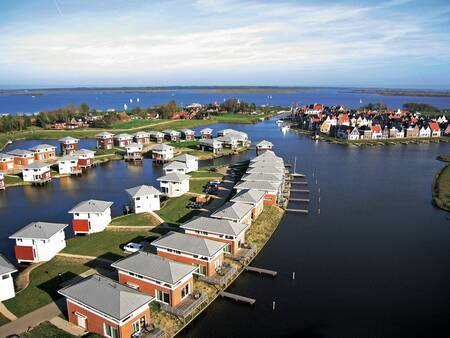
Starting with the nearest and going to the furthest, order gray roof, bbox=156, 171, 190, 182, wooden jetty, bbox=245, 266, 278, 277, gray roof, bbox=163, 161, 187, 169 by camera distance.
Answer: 1. wooden jetty, bbox=245, 266, 278, 277
2. gray roof, bbox=156, 171, 190, 182
3. gray roof, bbox=163, 161, 187, 169

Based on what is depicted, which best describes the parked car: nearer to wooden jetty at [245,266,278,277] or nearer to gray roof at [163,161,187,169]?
wooden jetty at [245,266,278,277]

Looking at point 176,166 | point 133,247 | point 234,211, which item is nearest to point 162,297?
point 133,247

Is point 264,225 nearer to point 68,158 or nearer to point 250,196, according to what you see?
point 250,196

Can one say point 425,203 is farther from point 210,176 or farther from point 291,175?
point 210,176

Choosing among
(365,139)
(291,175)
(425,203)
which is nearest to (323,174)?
(291,175)

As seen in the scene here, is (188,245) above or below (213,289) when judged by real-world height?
above

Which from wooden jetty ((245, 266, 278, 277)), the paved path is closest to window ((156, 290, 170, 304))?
the paved path
